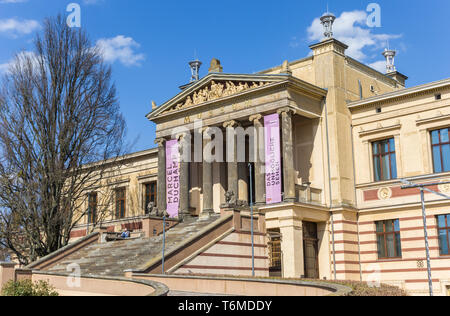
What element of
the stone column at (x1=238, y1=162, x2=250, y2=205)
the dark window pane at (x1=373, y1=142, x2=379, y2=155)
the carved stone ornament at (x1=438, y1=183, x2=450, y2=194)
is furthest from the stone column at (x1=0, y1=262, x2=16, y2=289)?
the carved stone ornament at (x1=438, y1=183, x2=450, y2=194)

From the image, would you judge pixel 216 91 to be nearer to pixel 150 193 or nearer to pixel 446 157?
pixel 446 157

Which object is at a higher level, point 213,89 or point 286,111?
point 213,89

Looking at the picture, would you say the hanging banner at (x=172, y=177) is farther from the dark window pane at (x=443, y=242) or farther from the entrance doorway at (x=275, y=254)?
the dark window pane at (x=443, y=242)

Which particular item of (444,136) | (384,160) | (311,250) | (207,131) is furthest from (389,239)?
(207,131)

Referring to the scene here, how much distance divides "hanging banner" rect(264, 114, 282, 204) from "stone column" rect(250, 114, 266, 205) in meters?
0.56

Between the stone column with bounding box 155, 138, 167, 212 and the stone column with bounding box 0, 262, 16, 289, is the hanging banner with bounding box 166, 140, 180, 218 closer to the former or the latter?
the stone column with bounding box 155, 138, 167, 212

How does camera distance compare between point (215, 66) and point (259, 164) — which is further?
point (215, 66)

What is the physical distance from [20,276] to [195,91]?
56.0 feet

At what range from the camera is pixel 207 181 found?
37188 mm

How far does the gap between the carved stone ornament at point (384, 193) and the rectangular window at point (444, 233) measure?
3.30 m

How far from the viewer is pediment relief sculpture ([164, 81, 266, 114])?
3581 cm

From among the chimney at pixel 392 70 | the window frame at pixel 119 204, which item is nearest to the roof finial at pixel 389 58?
the chimney at pixel 392 70

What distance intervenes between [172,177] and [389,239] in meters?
15.4
